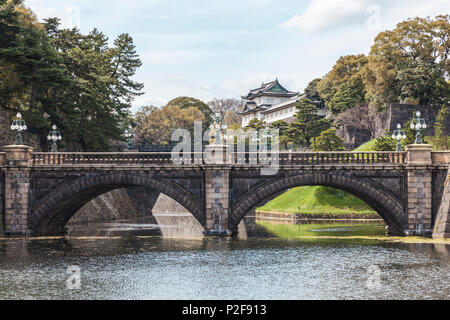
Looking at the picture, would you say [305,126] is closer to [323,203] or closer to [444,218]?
[323,203]

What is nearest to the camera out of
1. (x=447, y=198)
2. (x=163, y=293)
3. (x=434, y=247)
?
(x=163, y=293)

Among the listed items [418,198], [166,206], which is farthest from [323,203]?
[166,206]

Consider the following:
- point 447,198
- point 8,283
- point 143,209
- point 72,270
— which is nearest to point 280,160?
point 447,198

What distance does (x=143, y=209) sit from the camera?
88688mm

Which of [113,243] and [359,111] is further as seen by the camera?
[359,111]

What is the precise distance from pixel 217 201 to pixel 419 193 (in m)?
15.8

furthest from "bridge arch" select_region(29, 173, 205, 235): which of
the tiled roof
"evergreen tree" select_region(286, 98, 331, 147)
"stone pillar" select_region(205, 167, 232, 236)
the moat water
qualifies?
the tiled roof

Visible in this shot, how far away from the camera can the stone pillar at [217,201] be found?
45.9 meters

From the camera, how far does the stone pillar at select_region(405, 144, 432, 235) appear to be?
148ft

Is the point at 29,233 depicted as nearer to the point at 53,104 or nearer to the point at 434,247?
the point at 53,104
